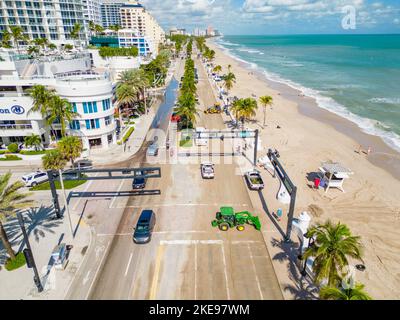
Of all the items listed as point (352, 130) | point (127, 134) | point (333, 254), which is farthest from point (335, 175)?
point (127, 134)

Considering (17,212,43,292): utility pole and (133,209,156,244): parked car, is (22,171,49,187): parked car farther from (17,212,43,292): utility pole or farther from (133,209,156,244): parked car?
(17,212,43,292): utility pole

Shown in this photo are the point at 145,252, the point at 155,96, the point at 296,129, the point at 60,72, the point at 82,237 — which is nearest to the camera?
the point at 145,252

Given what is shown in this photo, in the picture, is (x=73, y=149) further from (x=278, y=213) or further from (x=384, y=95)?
(x=384, y=95)

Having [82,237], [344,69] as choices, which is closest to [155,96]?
[82,237]

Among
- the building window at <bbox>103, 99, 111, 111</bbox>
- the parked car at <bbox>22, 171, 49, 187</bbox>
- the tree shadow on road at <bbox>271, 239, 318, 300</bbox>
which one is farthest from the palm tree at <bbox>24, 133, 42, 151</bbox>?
the tree shadow on road at <bbox>271, 239, 318, 300</bbox>

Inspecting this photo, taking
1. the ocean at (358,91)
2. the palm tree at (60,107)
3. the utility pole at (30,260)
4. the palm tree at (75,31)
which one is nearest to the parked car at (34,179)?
the palm tree at (60,107)
